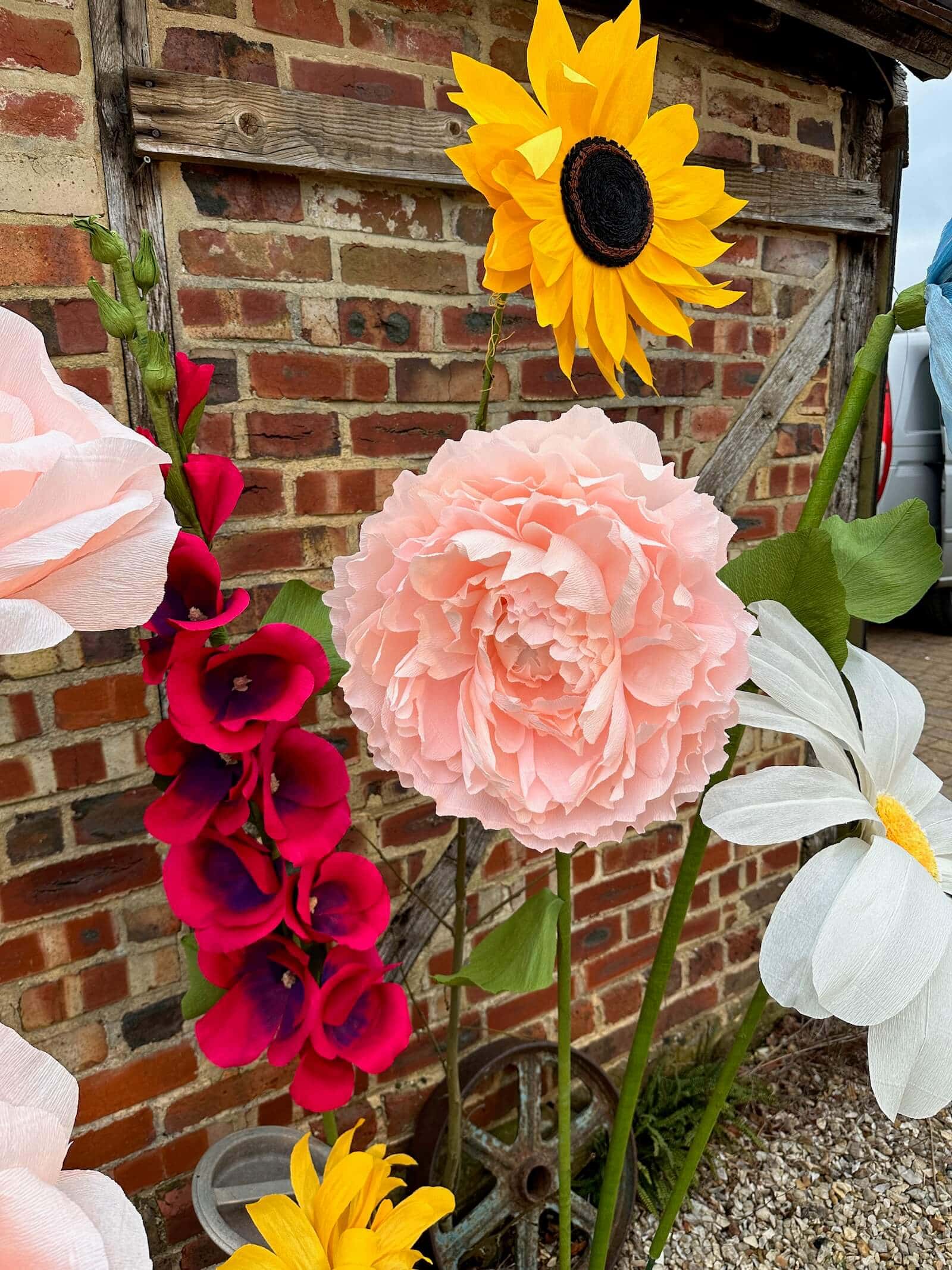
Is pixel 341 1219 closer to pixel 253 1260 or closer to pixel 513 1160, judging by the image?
pixel 253 1260

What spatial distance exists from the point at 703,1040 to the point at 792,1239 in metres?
0.40

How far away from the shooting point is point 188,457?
21.2 inches

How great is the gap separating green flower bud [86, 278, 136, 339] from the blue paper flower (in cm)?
42

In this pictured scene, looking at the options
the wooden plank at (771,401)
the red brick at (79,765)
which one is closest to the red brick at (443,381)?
the wooden plank at (771,401)

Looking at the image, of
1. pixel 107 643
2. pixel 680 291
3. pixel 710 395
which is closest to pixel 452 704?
pixel 680 291

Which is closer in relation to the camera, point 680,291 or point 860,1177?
point 680,291

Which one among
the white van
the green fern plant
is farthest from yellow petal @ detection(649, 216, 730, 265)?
the white van

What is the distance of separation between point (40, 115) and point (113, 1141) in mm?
1333

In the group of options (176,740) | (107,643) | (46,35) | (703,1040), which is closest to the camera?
(176,740)

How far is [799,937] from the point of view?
42 cm

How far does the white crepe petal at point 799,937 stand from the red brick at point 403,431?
992mm

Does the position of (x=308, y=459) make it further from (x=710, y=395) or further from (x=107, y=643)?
(x=710, y=395)

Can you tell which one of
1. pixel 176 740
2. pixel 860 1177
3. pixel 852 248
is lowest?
pixel 860 1177

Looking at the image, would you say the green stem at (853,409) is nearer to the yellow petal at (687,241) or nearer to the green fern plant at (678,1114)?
the yellow petal at (687,241)
